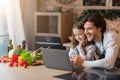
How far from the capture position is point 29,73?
7.59 ft

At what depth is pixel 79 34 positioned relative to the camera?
2.60m

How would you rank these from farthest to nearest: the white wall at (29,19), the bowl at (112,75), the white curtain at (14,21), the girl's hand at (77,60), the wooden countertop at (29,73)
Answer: the white wall at (29,19)
the white curtain at (14,21)
the girl's hand at (77,60)
the wooden countertop at (29,73)
the bowl at (112,75)

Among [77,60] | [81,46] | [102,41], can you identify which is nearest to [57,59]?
[77,60]

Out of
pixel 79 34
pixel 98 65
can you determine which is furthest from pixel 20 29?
pixel 98 65

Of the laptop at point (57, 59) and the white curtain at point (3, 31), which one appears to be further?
the white curtain at point (3, 31)

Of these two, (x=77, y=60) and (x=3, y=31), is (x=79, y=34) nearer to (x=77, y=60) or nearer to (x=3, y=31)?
(x=77, y=60)

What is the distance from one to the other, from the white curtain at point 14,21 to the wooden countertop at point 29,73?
1.63 m

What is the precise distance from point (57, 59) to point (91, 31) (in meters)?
0.43

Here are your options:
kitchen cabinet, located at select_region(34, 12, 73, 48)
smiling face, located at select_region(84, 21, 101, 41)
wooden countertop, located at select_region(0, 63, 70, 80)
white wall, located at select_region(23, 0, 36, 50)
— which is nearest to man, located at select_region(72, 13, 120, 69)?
smiling face, located at select_region(84, 21, 101, 41)

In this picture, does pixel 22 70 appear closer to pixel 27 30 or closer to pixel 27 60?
pixel 27 60

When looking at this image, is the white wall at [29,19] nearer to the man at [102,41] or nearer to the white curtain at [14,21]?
the white curtain at [14,21]

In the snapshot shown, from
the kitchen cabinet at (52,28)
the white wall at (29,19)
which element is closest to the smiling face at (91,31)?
the kitchen cabinet at (52,28)

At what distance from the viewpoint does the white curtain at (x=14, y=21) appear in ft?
13.5

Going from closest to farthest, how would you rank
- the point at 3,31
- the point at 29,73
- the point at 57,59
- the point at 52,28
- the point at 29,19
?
the point at 29,73 < the point at 57,59 < the point at 3,31 < the point at 52,28 < the point at 29,19
